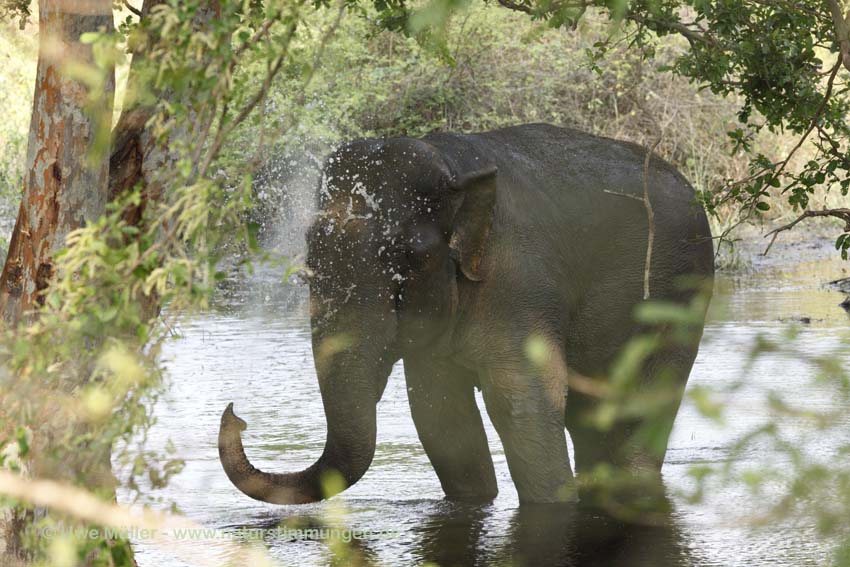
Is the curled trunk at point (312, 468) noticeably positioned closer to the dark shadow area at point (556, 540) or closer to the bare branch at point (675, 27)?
the dark shadow area at point (556, 540)

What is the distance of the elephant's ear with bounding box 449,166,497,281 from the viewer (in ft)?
20.7

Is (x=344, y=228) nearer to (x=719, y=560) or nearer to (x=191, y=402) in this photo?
(x=719, y=560)

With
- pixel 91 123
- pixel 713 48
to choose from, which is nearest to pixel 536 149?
pixel 713 48

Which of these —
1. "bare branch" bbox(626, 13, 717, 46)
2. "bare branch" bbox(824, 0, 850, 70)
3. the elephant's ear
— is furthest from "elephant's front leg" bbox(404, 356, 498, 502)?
"bare branch" bbox(824, 0, 850, 70)

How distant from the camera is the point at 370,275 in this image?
20.0 feet

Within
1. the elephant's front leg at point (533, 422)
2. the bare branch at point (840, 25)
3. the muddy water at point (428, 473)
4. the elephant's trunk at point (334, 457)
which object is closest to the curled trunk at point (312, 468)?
the elephant's trunk at point (334, 457)

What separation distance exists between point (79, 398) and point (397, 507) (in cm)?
378

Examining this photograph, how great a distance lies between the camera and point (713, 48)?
21.0 feet

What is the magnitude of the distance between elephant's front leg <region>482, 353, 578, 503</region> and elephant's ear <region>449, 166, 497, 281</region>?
21.1 inches

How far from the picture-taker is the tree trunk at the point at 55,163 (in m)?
4.60

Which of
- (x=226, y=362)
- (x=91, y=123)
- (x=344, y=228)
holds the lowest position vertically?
(x=226, y=362)

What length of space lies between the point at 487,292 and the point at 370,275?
25.7 inches

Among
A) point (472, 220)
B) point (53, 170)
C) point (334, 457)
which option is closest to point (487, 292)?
point (472, 220)

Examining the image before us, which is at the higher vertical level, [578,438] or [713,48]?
[713,48]
